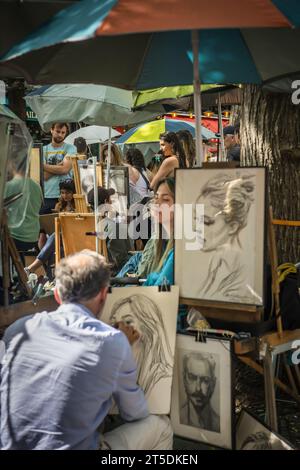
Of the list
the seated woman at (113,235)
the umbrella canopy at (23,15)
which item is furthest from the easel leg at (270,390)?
the seated woman at (113,235)

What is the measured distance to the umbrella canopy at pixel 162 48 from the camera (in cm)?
235

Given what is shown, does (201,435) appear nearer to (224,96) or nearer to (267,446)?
(267,446)

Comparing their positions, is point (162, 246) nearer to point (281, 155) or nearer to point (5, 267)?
point (5, 267)

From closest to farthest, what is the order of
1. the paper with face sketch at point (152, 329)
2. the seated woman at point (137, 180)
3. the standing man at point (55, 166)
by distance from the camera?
the paper with face sketch at point (152, 329) < the standing man at point (55, 166) < the seated woman at point (137, 180)

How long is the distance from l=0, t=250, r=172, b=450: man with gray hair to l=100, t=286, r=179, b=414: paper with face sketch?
298 mm

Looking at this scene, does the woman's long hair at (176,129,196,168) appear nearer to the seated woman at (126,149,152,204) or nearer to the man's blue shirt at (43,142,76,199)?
the seated woman at (126,149,152,204)

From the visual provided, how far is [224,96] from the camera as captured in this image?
7168 mm

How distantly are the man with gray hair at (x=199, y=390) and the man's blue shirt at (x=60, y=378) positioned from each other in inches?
21.2

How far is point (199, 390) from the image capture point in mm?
2869

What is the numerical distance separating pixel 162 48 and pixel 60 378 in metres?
2.44

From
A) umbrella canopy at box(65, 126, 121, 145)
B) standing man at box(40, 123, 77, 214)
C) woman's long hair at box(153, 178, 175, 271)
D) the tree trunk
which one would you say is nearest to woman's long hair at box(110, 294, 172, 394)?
woman's long hair at box(153, 178, 175, 271)

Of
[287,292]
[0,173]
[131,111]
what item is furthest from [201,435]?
[131,111]

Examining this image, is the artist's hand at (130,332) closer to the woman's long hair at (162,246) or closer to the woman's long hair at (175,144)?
the woman's long hair at (162,246)

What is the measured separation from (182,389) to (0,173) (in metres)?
1.33
